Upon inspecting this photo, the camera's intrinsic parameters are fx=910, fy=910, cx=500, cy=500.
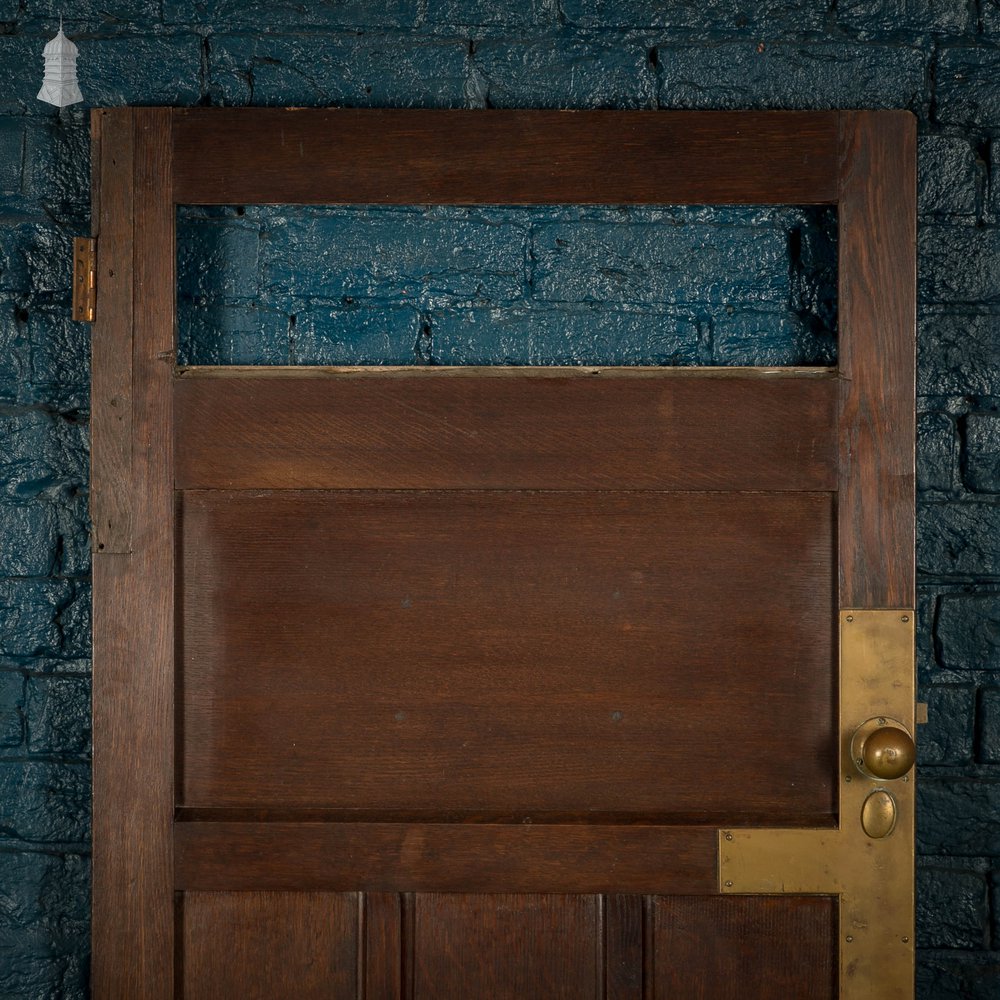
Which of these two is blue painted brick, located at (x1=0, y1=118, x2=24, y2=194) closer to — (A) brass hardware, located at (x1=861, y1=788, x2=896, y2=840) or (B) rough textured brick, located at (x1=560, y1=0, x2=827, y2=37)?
(B) rough textured brick, located at (x1=560, y1=0, x2=827, y2=37)

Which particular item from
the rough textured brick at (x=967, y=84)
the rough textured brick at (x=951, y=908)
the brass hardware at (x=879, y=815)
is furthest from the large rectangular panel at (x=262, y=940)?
the rough textured brick at (x=967, y=84)

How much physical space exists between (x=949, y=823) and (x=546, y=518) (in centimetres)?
66

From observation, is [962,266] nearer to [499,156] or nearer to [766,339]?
[766,339]

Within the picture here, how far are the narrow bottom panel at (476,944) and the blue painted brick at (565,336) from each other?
0.66 m

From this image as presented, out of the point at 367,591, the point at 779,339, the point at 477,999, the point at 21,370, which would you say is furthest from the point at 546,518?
the point at 21,370

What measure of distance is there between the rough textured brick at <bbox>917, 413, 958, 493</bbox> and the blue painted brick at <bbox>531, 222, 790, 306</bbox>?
0.25 m

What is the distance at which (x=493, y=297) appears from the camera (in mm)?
1152

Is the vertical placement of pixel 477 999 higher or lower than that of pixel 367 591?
lower

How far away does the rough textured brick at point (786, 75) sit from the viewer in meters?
1.15

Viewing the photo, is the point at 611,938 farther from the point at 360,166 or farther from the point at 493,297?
the point at 360,166

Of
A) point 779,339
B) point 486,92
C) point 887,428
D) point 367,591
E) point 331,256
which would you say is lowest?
point 367,591

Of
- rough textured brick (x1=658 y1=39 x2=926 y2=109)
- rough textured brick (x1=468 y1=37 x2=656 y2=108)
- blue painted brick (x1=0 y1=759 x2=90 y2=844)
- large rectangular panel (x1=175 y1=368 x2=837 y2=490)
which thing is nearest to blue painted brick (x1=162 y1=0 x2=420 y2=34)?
rough textured brick (x1=468 y1=37 x2=656 y2=108)

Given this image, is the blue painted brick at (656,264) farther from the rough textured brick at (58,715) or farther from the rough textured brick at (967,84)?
the rough textured brick at (58,715)

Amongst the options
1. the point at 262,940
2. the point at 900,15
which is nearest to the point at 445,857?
the point at 262,940
